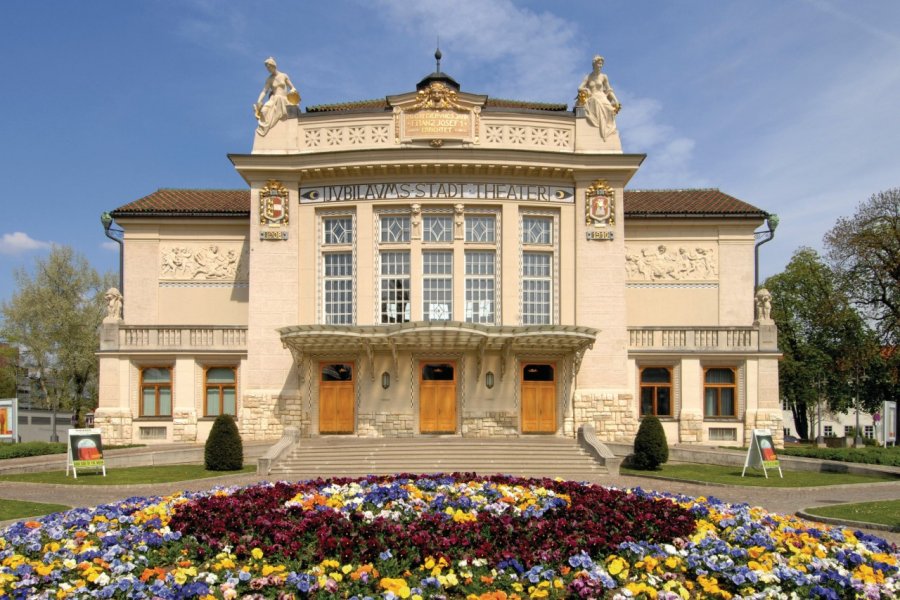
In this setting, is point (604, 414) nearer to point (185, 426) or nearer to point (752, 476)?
point (752, 476)

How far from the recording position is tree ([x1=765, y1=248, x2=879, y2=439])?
43.7 m

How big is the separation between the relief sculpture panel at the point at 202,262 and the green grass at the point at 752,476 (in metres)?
18.7

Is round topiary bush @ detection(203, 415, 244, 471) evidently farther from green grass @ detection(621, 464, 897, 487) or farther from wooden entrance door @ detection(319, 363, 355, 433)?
green grass @ detection(621, 464, 897, 487)

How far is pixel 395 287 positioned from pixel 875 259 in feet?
85.6

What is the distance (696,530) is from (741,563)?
1.21 m

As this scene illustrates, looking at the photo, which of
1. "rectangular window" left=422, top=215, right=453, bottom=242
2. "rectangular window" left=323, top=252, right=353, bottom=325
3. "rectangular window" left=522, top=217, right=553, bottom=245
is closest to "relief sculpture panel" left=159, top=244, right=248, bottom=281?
"rectangular window" left=323, top=252, right=353, bottom=325

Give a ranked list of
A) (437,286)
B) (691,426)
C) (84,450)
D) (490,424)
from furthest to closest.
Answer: (691,426)
(437,286)
(490,424)
(84,450)

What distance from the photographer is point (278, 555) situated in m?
9.22

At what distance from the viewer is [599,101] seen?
1181 inches

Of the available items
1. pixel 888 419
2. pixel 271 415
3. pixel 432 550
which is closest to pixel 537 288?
pixel 271 415

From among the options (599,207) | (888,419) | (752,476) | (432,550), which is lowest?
(752,476)

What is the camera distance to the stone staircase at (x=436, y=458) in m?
23.5

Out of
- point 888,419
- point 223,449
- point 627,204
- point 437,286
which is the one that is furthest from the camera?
point 627,204

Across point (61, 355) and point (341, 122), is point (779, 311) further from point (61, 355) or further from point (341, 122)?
point (61, 355)
